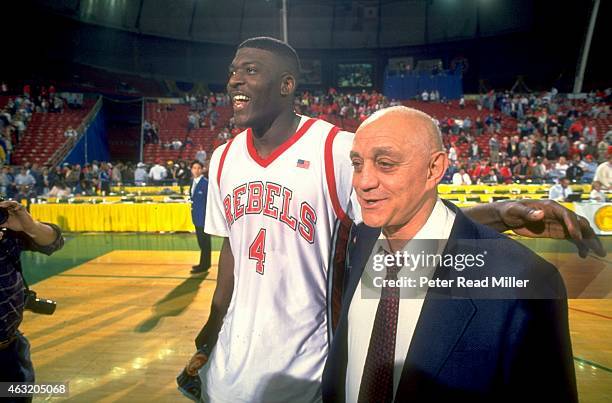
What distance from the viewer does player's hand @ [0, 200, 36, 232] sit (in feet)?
7.97

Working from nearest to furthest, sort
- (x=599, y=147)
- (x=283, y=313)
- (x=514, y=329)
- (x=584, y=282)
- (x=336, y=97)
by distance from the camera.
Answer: (x=514, y=329)
(x=283, y=313)
(x=584, y=282)
(x=599, y=147)
(x=336, y=97)

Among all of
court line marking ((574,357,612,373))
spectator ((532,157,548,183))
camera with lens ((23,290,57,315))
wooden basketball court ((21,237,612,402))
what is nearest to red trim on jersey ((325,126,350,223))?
camera with lens ((23,290,57,315))

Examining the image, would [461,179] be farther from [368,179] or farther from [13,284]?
[368,179]

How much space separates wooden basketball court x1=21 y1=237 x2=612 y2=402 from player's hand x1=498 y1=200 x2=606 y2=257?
266 centimetres

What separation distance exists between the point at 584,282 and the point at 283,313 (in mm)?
6466

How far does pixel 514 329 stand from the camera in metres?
1.13

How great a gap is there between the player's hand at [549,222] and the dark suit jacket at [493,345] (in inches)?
16.2

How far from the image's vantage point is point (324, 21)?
32.0 metres

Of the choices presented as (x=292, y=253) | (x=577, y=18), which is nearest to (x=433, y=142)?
(x=292, y=253)

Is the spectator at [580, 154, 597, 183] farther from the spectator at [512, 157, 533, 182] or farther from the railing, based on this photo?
the railing

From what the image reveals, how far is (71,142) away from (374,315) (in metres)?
21.8

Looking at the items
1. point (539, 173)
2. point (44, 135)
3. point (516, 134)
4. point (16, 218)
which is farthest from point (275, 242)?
point (44, 135)

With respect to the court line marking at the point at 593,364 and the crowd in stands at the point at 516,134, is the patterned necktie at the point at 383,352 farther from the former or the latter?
the crowd in stands at the point at 516,134

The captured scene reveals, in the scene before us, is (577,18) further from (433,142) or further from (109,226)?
(433,142)
